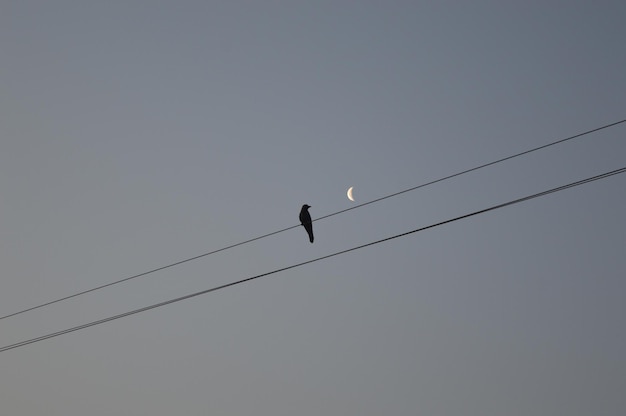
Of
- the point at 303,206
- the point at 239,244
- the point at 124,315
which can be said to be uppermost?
the point at 303,206

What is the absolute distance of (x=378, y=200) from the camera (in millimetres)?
14406

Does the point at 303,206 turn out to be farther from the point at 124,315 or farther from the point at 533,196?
the point at 533,196

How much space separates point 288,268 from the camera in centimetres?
1413

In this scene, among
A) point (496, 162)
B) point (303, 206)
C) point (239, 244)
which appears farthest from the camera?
point (303, 206)

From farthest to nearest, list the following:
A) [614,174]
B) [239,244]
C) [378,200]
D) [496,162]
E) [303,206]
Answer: [303,206], [239,244], [378,200], [496,162], [614,174]

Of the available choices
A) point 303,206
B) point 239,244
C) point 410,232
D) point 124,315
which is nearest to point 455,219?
point 410,232

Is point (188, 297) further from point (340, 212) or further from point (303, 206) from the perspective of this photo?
point (303, 206)

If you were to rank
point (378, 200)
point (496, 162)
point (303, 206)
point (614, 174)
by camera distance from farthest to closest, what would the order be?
point (303, 206) < point (378, 200) < point (496, 162) < point (614, 174)

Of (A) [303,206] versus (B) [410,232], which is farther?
(A) [303,206]

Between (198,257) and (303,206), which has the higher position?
(303,206)

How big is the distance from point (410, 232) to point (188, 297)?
3926 mm

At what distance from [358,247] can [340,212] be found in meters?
0.80

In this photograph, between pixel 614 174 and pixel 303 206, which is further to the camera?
pixel 303 206

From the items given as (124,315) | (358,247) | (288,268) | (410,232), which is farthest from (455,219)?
(124,315)
